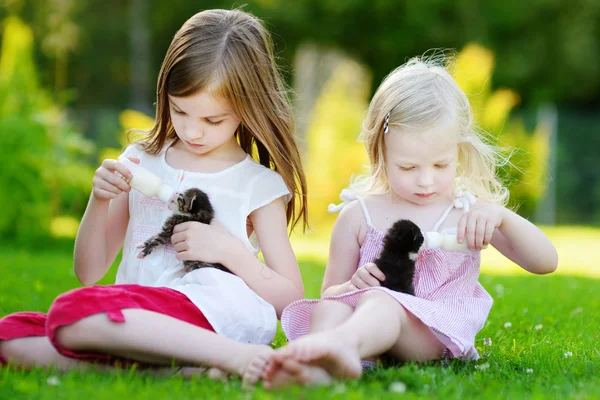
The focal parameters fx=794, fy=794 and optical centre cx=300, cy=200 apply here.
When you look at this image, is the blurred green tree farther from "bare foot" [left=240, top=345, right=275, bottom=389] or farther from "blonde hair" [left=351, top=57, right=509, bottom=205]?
"bare foot" [left=240, top=345, right=275, bottom=389]

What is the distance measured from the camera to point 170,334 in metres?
2.79

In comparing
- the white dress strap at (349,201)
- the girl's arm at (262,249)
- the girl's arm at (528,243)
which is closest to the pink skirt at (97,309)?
the girl's arm at (262,249)

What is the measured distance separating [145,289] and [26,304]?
185cm

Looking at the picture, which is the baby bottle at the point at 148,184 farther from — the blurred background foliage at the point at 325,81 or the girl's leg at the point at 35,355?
the blurred background foliage at the point at 325,81

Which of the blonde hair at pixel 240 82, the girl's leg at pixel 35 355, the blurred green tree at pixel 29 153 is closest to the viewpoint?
the girl's leg at pixel 35 355

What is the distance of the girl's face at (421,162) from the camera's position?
3.23m

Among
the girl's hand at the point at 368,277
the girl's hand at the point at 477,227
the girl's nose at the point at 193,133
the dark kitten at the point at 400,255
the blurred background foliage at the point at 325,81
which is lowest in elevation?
the blurred background foliage at the point at 325,81

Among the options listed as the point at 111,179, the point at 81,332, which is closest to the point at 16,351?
the point at 81,332

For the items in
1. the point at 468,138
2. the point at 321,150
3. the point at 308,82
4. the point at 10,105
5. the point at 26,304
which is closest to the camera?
Result: the point at 468,138

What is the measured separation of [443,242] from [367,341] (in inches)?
25.3

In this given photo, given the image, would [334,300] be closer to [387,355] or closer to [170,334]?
[387,355]

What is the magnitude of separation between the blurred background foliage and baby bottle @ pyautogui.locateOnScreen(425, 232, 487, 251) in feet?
21.3

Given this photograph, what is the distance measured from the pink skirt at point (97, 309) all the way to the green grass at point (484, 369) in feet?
0.57

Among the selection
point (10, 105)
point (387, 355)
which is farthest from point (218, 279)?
point (10, 105)
